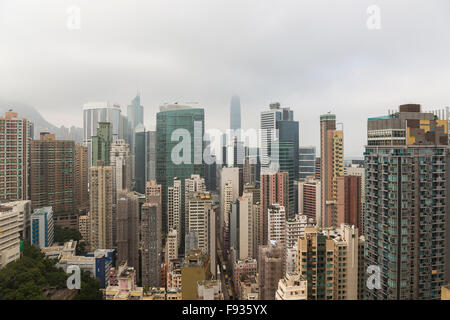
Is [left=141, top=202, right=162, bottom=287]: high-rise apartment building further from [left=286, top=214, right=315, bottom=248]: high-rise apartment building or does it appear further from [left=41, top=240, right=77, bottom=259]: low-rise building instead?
[left=286, top=214, right=315, bottom=248]: high-rise apartment building

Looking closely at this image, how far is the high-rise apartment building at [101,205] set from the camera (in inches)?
200

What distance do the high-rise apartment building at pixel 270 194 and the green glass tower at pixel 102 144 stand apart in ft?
8.42

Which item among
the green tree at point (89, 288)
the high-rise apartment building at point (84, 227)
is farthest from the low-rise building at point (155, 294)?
the high-rise apartment building at point (84, 227)

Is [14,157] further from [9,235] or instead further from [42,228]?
[9,235]

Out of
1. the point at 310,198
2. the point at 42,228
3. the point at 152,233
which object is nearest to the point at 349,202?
the point at 310,198

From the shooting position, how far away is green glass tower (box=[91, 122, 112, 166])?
189 inches

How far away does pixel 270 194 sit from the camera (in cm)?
555

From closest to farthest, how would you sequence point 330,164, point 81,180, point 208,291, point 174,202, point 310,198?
1. point 208,291
2. point 330,164
3. point 310,198
4. point 81,180
5. point 174,202

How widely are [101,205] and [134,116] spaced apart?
183cm

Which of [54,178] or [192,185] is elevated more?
[54,178]

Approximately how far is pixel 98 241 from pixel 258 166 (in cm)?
280

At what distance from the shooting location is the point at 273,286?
397 centimetres

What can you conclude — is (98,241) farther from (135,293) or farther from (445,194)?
(445,194)
